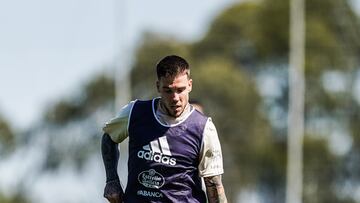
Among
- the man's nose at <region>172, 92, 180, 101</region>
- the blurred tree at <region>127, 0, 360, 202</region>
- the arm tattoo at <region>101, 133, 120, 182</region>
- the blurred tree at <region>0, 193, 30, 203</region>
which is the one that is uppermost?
the man's nose at <region>172, 92, 180, 101</region>

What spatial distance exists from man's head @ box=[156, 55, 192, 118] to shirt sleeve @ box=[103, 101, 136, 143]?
408 millimetres

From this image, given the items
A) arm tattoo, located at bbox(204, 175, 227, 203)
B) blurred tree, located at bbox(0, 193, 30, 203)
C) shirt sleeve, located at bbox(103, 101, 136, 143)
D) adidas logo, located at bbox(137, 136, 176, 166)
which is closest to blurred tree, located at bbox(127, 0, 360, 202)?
blurred tree, located at bbox(0, 193, 30, 203)

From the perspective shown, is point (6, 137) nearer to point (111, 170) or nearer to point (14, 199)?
point (14, 199)

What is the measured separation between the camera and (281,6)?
66250 mm

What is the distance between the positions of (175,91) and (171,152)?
1.74ft

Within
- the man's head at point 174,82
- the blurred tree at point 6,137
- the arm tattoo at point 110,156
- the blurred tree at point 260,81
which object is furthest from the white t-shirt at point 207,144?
the blurred tree at point 6,137

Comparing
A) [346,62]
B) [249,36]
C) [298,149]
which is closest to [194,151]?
[298,149]

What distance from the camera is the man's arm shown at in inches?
531

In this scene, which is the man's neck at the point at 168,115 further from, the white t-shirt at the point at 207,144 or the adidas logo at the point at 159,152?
the adidas logo at the point at 159,152

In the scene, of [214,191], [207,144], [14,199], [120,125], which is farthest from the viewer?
[14,199]

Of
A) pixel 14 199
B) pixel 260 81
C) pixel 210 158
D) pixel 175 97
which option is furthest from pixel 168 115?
pixel 260 81

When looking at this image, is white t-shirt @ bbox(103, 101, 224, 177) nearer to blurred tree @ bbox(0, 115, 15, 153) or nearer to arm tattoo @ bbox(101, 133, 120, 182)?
arm tattoo @ bbox(101, 133, 120, 182)

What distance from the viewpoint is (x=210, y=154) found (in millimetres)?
13211

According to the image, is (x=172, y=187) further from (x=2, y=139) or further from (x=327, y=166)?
(x=2, y=139)
